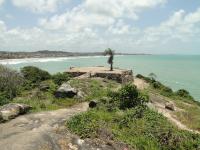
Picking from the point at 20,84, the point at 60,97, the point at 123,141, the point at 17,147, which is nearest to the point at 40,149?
the point at 17,147

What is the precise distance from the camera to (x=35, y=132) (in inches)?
691

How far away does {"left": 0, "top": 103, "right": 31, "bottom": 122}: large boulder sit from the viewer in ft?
67.8

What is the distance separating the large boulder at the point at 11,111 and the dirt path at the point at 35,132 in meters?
0.50

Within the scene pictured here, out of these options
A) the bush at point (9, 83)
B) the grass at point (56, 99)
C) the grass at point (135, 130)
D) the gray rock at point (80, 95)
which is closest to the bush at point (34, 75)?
the bush at point (9, 83)

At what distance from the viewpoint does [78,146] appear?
17.0 meters

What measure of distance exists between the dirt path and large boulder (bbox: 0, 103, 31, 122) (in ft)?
1.64

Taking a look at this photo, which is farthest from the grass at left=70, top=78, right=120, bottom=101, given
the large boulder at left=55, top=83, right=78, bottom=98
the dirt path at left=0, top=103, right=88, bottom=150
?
the dirt path at left=0, top=103, right=88, bottom=150

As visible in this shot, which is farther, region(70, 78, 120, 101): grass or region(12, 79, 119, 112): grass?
region(70, 78, 120, 101): grass

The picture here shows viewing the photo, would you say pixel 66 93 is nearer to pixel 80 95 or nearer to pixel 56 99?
pixel 56 99

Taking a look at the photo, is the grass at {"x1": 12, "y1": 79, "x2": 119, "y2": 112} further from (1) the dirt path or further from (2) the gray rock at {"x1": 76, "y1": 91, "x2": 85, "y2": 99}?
(1) the dirt path

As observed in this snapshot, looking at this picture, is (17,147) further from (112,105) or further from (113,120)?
(112,105)

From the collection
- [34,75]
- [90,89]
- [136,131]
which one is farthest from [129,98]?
[34,75]

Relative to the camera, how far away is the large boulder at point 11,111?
20672 millimetres

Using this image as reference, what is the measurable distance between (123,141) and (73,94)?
46.2 feet
